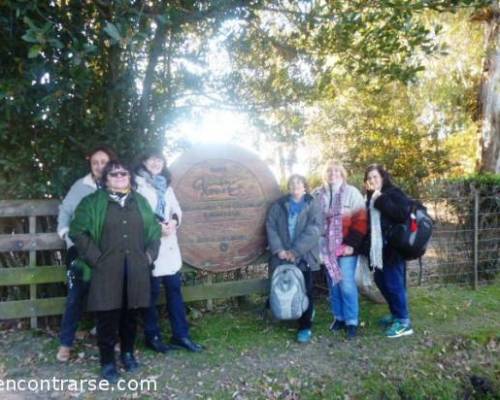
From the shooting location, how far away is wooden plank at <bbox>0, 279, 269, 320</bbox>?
16.4 ft

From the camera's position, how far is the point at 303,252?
504cm

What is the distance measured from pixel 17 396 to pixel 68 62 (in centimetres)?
290

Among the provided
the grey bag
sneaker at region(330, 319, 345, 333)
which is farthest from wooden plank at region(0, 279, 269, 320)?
sneaker at region(330, 319, 345, 333)

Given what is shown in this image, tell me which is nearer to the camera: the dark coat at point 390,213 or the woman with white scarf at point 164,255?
the woman with white scarf at point 164,255

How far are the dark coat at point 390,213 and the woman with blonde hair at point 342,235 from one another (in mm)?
183

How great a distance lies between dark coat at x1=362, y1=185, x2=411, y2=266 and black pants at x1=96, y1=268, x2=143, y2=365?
102 inches

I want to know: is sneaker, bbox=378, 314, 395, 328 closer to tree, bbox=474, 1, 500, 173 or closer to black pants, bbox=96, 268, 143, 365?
black pants, bbox=96, 268, 143, 365

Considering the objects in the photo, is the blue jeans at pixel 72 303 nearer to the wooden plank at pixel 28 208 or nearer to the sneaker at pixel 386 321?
the wooden plank at pixel 28 208

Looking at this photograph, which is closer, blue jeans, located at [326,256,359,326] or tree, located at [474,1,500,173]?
blue jeans, located at [326,256,359,326]

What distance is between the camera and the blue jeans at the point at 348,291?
17.0 feet

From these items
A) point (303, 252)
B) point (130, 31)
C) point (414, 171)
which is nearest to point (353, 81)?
point (303, 252)

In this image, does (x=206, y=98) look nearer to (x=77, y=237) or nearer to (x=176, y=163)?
(x=176, y=163)

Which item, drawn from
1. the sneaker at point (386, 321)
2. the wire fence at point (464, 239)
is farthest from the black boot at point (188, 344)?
the wire fence at point (464, 239)

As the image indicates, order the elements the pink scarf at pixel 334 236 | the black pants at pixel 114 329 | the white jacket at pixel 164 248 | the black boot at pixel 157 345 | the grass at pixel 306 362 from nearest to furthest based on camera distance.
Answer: the black pants at pixel 114 329 → the grass at pixel 306 362 → the white jacket at pixel 164 248 → the black boot at pixel 157 345 → the pink scarf at pixel 334 236
